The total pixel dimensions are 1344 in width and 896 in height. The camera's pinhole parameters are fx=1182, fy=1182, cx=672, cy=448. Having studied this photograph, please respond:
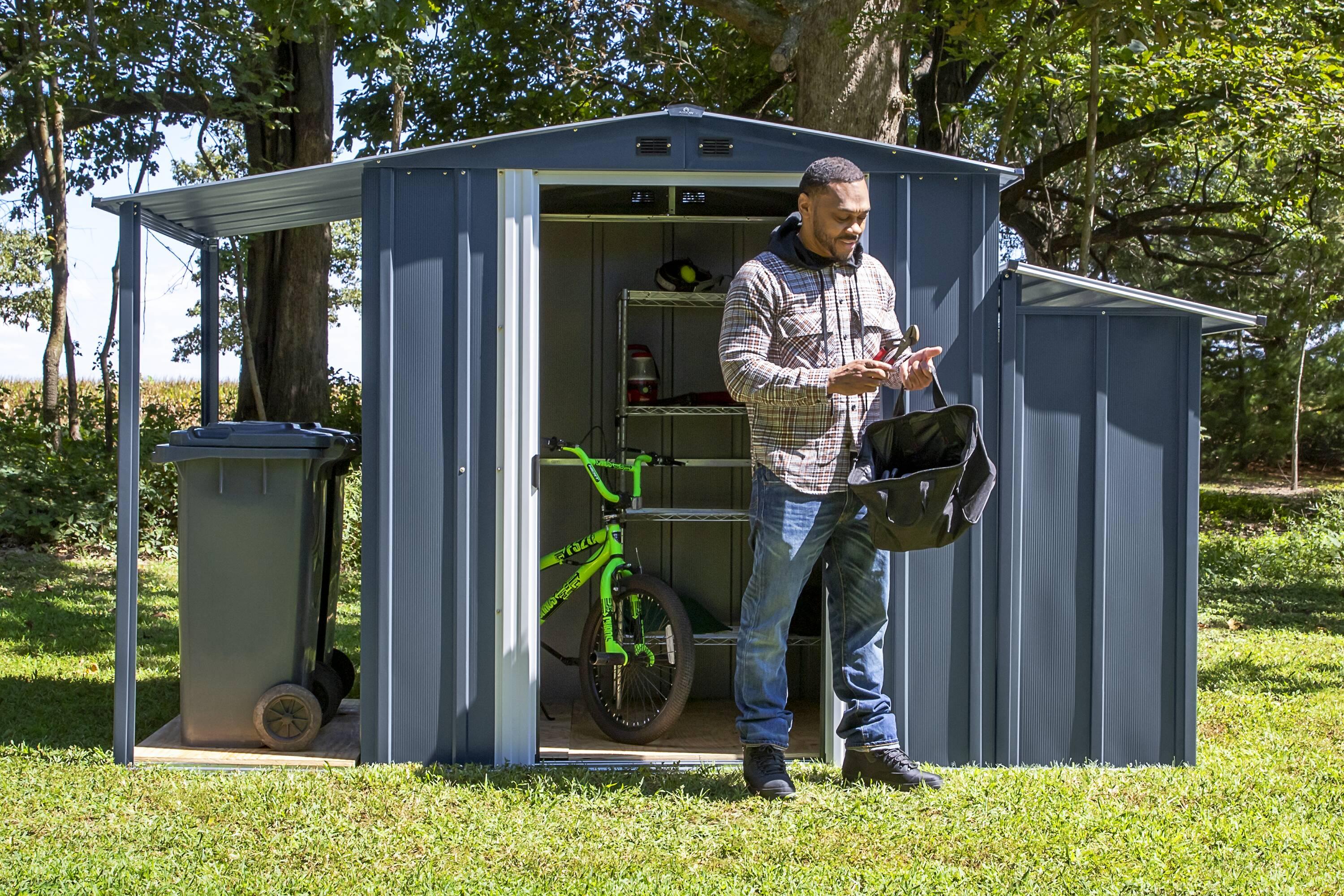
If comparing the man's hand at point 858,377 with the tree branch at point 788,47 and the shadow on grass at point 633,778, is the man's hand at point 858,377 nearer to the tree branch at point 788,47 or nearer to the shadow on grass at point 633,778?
the shadow on grass at point 633,778

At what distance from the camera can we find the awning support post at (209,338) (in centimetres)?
477

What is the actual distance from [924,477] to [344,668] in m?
2.85

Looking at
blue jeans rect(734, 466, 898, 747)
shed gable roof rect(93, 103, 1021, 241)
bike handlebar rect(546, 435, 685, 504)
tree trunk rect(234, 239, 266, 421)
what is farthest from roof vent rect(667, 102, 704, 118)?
tree trunk rect(234, 239, 266, 421)

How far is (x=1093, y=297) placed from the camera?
158 inches

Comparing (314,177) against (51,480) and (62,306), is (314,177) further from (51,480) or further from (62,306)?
(62,306)

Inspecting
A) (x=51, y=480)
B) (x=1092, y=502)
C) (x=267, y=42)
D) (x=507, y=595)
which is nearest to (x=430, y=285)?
(x=507, y=595)

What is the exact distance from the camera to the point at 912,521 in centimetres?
329

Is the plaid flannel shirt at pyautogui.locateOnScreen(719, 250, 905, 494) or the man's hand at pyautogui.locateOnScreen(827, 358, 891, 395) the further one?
the plaid flannel shirt at pyautogui.locateOnScreen(719, 250, 905, 494)

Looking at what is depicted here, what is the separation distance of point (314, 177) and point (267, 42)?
22.2 feet

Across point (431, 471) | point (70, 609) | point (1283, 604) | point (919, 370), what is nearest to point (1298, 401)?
point (1283, 604)

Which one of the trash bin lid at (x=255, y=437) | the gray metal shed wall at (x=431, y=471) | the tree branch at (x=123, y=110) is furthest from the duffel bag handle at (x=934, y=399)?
the tree branch at (x=123, y=110)

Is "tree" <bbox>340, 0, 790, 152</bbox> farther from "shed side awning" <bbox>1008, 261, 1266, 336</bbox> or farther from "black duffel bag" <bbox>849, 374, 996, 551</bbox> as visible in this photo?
"black duffel bag" <bbox>849, 374, 996, 551</bbox>

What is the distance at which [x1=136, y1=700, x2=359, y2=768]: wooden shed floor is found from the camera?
4023 millimetres

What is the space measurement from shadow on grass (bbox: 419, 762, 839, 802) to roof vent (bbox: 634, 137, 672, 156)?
2033mm
